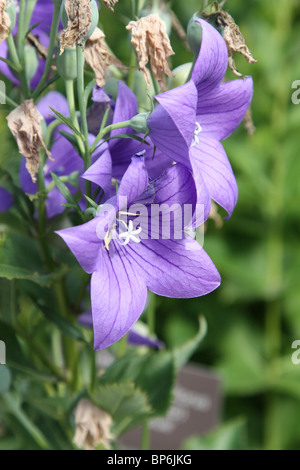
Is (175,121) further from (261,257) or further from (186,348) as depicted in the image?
(261,257)

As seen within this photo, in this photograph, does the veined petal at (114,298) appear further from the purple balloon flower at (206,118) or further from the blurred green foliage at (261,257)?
the blurred green foliage at (261,257)

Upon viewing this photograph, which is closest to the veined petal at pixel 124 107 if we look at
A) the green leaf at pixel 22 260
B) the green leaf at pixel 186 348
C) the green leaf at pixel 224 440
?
the green leaf at pixel 22 260

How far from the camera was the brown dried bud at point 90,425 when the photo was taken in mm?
499

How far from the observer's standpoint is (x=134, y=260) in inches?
16.7

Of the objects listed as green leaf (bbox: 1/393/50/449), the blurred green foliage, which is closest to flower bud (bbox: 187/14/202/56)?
green leaf (bbox: 1/393/50/449)

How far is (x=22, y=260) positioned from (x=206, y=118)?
0.67 feet

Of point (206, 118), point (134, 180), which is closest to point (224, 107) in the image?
point (206, 118)

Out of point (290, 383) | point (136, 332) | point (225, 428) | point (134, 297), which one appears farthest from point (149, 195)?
point (290, 383)

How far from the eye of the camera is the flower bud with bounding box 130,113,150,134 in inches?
15.1

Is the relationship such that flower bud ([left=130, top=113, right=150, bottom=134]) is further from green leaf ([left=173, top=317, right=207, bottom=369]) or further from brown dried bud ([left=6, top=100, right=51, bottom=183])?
green leaf ([left=173, top=317, right=207, bottom=369])

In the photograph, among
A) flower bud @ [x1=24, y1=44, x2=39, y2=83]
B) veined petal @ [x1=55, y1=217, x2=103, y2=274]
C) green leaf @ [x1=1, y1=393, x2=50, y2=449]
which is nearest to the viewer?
veined petal @ [x1=55, y1=217, x2=103, y2=274]

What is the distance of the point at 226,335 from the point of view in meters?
1.25

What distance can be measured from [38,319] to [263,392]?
74 centimetres
